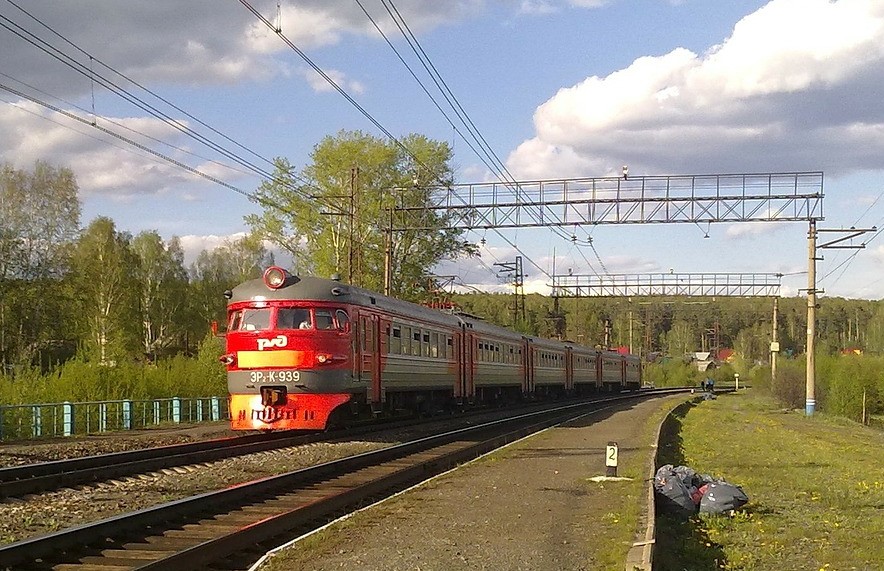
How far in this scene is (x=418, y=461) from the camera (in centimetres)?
1592

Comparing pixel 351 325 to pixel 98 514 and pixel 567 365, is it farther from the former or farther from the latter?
pixel 567 365

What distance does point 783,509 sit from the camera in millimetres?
12734

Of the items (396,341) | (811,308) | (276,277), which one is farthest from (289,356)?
(811,308)

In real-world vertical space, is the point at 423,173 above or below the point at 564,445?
above

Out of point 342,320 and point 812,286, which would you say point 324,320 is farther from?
point 812,286

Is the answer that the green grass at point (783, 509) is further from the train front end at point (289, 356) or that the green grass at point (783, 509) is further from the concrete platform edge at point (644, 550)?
the train front end at point (289, 356)

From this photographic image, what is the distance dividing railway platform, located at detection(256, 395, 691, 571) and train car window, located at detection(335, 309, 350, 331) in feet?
14.5

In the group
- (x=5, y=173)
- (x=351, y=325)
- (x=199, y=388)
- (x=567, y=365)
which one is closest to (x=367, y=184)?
(x=567, y=365)

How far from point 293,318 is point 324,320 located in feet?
2.14

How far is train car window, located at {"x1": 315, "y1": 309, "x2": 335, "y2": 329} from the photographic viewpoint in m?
19.2

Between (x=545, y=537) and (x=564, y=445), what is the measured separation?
10.5 meters

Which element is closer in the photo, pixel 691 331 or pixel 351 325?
pixel 351 325

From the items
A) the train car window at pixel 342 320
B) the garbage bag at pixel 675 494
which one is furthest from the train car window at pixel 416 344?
the garbage bag at pixel 675 494

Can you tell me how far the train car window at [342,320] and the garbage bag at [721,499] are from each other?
9046 mm
